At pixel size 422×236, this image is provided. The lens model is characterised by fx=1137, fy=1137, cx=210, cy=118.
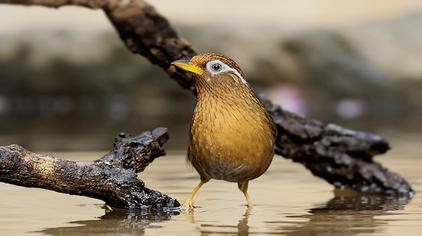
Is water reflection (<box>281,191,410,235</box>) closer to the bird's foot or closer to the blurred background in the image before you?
the bird's foot

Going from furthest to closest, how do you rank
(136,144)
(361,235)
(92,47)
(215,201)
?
1. (92,47)
2. (215,201)
3. (136,144)
4. (361,235)

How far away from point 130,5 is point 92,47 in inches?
279

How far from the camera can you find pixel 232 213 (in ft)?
18.0

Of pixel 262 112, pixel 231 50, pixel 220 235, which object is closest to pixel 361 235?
pixel 220 235

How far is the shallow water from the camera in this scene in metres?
4.83

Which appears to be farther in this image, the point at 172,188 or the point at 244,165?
the point at 172,188

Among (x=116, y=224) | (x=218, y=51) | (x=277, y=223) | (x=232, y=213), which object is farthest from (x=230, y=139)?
(x=218, y=51)

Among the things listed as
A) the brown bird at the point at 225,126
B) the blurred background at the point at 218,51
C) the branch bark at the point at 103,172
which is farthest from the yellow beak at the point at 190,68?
the blurred background at the point at 218,51

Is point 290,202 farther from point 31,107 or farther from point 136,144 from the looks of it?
point 31,107

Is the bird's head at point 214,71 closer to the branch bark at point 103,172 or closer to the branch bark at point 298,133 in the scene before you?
the branch bark at point 103,172

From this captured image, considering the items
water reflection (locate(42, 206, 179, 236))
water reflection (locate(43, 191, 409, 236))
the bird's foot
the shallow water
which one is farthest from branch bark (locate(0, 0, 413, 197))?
water reflection (locate(42, 206, 179, 236))

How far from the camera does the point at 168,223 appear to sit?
5.10 m

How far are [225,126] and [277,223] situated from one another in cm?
72

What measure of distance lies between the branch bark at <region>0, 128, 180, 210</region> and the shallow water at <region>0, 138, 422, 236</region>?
0.12 metres
